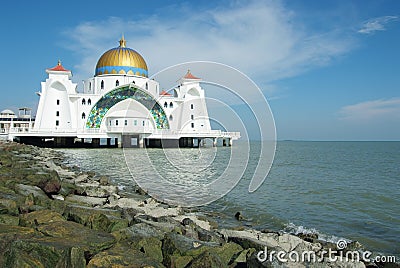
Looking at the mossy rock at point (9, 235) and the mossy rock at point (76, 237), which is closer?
the mossy rock at point (9, 235)

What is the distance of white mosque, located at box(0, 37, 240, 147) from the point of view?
127 ft

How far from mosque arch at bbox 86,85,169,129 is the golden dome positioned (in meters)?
2.59

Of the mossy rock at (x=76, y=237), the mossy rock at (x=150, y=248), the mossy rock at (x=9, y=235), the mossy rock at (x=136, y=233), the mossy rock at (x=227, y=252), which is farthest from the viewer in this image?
the mossy rock at (x=136, y=233)

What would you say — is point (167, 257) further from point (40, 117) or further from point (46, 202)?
point (40, 117)

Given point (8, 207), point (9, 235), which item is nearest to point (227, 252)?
point (9, 235)

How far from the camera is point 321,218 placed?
347 inches

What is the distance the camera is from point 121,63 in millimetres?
43000

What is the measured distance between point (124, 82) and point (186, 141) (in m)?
10.5

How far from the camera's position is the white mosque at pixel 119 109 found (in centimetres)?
3862

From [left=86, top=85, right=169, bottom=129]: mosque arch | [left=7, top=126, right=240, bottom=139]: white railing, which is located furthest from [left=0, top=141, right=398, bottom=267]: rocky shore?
[left=86, top=85, right=169, bottom=129]: mosque arch

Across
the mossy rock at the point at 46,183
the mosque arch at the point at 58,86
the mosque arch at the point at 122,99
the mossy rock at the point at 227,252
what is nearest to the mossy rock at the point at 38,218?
the mossy rock at the point at 227,252

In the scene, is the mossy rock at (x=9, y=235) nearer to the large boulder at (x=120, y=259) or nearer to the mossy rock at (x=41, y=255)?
the mossy rock at (x=41, y=255)

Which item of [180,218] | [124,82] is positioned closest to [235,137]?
[124,82]

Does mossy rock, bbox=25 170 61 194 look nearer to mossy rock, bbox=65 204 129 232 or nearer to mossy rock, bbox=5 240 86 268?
mossy rock, bbox=65 204 129 232
